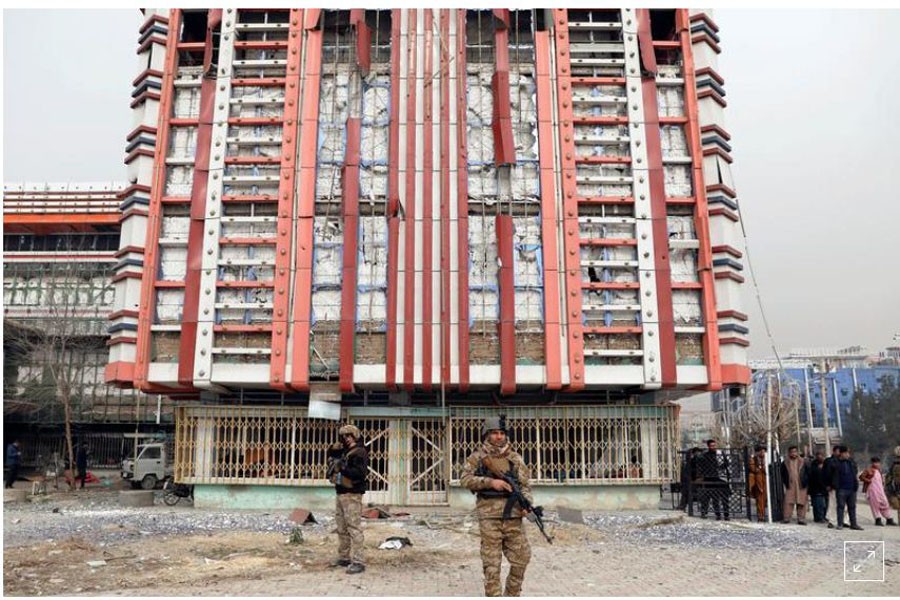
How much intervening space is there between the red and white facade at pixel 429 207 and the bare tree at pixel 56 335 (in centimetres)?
1350

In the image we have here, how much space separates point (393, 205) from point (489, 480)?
9.80 m

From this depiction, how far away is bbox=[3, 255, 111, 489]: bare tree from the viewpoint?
28.5 m

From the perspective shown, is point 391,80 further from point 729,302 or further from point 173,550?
point 173,550

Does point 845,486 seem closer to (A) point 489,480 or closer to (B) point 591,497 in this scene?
(B) point 591,497

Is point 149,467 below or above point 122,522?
above

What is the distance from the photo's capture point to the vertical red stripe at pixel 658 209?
15406mm

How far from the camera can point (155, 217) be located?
52.5 ft

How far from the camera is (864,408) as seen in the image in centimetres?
4759

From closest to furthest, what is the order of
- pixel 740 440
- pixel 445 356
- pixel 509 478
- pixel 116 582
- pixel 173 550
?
pixel 509 478 < pixel 116 582 < pixel 173 550 < pixel 445 356 < pixel 740 440

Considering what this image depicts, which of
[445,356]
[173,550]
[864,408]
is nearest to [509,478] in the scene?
[173,550]

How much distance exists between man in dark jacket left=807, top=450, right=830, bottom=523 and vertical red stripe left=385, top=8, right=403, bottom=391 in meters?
8.36

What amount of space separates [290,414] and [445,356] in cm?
365


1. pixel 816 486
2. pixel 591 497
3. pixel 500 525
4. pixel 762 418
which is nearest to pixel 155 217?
pixel 591 497

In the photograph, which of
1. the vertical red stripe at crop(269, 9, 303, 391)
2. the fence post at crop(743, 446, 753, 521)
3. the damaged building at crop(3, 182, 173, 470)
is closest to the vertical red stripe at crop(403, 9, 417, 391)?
the vertical red stripe at crop(269, 9, 303, 391)
